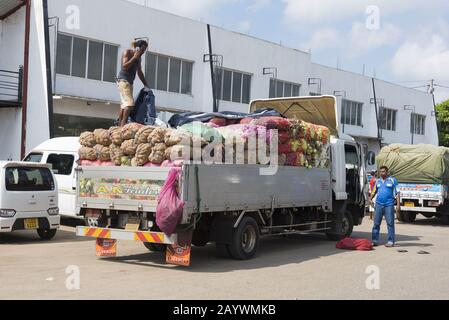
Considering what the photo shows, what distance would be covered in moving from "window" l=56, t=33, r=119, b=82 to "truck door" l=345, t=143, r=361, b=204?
38.4 feet

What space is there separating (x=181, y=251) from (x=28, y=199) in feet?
14.8

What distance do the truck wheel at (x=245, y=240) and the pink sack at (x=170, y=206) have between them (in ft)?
4.90

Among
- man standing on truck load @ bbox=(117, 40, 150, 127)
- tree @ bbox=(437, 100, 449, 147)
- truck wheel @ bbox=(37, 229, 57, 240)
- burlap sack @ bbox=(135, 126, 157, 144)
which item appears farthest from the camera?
tree @ bbox=(437, 100, 449, 147)

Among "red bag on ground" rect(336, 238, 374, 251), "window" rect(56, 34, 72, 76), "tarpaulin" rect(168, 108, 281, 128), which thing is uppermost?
"window" rect(56, 34, 72, 76)

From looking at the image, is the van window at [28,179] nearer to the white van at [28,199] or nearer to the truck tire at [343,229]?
the white van at [28,199]

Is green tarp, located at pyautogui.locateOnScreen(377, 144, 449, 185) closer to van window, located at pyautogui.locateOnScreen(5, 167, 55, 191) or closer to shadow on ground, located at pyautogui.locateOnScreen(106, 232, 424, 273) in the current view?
shadow on ground, located at pyautogui.locateOnScreen(106, 232, 424, 273)

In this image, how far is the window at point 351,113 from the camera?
120 ft

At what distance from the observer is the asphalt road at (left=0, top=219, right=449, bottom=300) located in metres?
7.44

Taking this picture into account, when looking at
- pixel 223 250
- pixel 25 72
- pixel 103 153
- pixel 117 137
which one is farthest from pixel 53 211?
pixel 25 72

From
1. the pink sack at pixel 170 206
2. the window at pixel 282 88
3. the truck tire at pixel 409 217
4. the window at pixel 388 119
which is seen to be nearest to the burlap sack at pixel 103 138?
the pink sack at pixel 170 206

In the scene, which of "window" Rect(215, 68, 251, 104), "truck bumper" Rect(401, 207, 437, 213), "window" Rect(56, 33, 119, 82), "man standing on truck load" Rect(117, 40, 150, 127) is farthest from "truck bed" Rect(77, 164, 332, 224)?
"window" Rect(215, 68, 251, 104)
